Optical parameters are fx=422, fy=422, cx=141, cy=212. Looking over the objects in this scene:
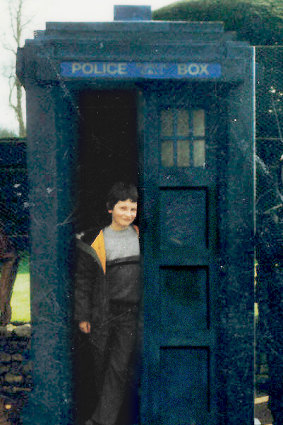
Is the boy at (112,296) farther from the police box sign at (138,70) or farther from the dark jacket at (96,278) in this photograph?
the police box sign at (138,70)

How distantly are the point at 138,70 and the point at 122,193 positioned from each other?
3.46 ft

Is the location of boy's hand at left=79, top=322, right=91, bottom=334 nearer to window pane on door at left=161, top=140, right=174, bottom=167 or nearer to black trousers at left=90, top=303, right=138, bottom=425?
black trousers at left=90, top=303, right=138, bottom=425

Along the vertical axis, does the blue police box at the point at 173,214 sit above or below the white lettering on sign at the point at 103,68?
below

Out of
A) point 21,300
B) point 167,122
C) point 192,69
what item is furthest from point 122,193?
point 21,300

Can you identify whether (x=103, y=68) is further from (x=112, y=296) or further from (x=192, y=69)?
(x=112, y=296)

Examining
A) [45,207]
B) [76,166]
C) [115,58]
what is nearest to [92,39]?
[115,58]

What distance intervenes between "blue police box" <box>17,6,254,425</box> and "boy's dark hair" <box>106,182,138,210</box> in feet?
0.26

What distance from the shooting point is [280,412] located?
150 inches

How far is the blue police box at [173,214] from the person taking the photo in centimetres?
356

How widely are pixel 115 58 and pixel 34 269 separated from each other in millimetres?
1915

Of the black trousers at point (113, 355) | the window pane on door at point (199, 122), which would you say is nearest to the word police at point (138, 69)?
the window pane on door at point (199, 122)

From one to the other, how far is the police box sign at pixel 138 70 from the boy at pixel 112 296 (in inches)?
37.6

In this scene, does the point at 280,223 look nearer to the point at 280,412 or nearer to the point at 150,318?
the point at 150,318

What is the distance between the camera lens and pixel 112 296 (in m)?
3.79
